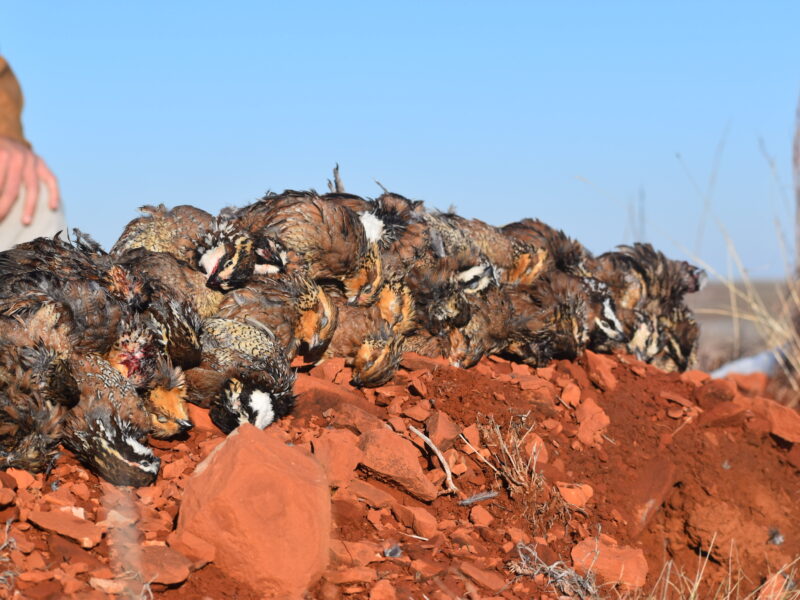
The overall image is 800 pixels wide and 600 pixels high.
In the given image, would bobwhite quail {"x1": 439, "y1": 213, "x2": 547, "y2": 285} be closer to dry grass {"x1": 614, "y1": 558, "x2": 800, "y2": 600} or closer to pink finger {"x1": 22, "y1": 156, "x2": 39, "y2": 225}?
dry grass {"x1": 614, "y1": 558, "x2": 800, "y2": 600}

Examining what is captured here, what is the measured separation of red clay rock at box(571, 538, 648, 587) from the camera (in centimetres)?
501

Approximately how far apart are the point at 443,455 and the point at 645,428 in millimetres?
2308

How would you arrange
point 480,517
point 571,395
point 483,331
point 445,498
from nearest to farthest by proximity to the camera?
point 480,517 → point 445,498 → point 571,395 → point 483,331

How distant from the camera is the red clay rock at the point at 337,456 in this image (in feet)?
15.3

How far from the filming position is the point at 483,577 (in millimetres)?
4297

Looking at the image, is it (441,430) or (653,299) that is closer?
(441,430)

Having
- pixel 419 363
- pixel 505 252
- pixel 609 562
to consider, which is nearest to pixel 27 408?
pixel 419 363

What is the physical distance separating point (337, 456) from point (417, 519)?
53 centimetres

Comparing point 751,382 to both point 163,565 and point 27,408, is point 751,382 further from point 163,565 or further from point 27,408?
point 27,408

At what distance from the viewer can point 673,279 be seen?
30.4ft

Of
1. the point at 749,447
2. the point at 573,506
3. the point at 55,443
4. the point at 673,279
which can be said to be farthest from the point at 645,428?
the point at 55,443

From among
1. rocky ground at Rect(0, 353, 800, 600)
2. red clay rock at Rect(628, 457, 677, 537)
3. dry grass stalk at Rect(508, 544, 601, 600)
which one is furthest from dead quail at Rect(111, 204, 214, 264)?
red clay rock at Rect(628, 457, 677, 537)

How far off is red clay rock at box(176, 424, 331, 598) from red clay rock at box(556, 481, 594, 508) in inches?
80.1

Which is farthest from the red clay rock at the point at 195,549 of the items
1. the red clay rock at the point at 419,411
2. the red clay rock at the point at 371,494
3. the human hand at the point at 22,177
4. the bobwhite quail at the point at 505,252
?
the human hand at the point at 22,177
